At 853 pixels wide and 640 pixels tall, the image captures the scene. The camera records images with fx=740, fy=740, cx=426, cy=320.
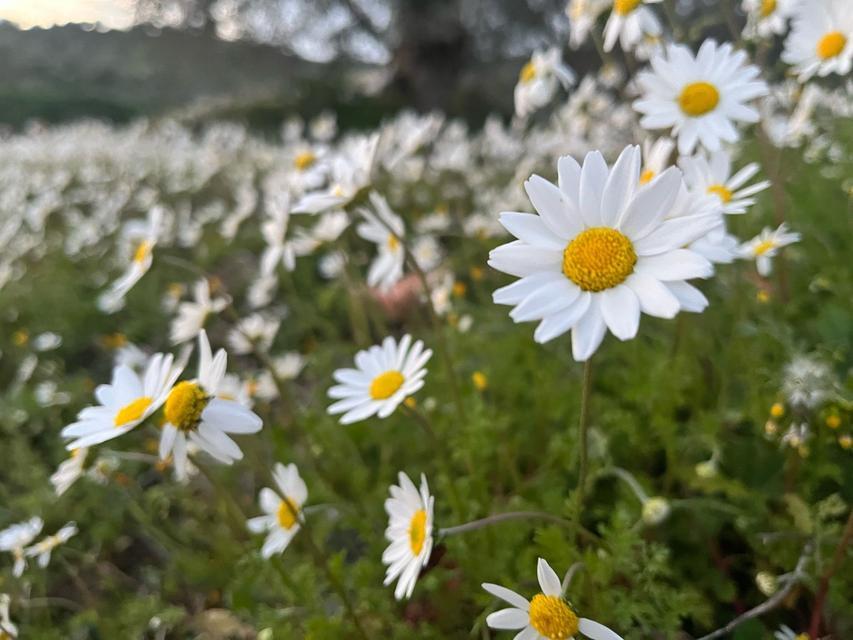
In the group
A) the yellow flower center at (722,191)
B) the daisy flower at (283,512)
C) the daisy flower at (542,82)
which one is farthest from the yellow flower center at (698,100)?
the daisy flower at (283,512)

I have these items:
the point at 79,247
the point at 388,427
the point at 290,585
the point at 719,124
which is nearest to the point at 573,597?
the point at 290,585

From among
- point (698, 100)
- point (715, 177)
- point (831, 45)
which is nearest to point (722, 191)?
point (715, 177)

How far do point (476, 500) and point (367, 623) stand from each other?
1.33 ft

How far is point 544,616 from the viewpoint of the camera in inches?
39.2

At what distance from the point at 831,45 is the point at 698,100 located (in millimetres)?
489

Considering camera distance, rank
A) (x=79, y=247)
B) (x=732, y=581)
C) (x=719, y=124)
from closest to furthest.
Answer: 1. (x=719, y=124)
2. (x=732, y=581)
3. (x=79, y=247)

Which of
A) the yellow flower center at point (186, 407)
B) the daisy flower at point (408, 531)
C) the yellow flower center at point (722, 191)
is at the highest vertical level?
the yellow flower center at point (722, 191)

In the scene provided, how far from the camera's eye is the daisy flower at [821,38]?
170cm

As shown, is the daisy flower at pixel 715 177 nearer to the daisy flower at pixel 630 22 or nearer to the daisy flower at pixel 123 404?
the daisy flower at pixel 630 22

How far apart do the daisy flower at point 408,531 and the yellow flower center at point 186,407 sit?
338 mm

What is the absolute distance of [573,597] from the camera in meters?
1.29

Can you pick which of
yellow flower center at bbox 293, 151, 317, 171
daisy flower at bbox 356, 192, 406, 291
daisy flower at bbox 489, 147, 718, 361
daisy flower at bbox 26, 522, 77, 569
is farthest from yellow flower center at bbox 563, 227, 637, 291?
yellow flower center at bbox 293, 151, 317, 171

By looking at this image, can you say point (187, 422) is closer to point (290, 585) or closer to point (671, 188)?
point (290, 585)

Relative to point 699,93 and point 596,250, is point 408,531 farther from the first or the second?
point 699,93
